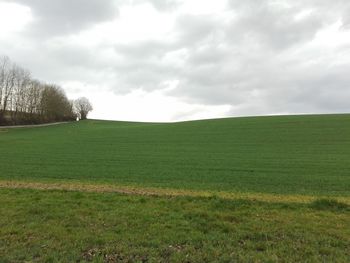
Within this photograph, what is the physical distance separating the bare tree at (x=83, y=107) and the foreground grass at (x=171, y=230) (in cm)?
11766

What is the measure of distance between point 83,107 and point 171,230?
126 m

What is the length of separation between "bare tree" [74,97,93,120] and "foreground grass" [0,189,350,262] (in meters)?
118

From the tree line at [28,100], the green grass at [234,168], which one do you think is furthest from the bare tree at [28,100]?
the green grass at [234,168]

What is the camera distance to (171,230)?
23.8 feet

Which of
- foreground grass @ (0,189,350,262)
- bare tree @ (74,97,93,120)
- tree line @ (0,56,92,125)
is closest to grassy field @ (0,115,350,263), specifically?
foreground grass @ (0,189,350,262)

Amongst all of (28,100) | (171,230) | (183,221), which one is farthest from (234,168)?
(28,100)

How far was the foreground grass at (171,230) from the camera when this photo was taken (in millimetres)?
5914

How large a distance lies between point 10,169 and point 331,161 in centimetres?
2313

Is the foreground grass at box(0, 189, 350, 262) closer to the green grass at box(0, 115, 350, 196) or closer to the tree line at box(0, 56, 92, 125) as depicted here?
the green grass at box(0, 115, 350, 196)

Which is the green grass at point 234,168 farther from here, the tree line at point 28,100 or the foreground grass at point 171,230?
the tree line at point 28,100

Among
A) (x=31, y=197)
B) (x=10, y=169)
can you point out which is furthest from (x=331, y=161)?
(x=10, y=169)

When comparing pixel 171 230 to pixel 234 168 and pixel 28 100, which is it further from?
pixel 28 100

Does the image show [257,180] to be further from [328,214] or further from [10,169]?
[10,169]

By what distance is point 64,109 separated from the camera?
100 metres
